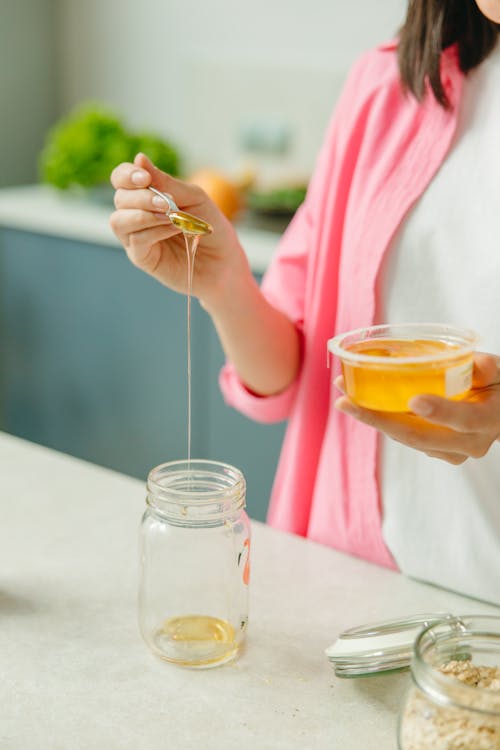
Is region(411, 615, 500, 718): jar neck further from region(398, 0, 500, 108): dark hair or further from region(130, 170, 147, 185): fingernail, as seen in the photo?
region(398, 0, 500, 108): dark hair

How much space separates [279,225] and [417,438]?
5.60ft

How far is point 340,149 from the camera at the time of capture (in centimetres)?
134

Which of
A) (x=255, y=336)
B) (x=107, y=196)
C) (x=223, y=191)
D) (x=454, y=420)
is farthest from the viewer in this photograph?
(x=107, y=196)

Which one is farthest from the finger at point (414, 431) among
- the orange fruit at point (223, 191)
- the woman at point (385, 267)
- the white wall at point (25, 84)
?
the white wall at point (25, 84)

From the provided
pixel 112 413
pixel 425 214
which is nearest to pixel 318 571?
pixel 425 214

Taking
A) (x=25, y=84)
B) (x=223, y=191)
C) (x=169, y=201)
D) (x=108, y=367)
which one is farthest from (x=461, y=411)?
(x=25, y=84)

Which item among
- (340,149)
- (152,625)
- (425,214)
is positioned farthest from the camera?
(340,149)

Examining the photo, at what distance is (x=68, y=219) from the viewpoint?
104 inches

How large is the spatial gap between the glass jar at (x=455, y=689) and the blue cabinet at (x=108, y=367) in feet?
5.00

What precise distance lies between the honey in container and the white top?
29 cm

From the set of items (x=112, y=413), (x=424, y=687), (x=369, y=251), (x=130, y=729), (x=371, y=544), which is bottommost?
(x=112, y=413)

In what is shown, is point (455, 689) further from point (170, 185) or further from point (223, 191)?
point (223, 191)

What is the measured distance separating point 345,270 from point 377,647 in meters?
0.53

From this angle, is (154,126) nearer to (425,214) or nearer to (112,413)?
(112,413)
